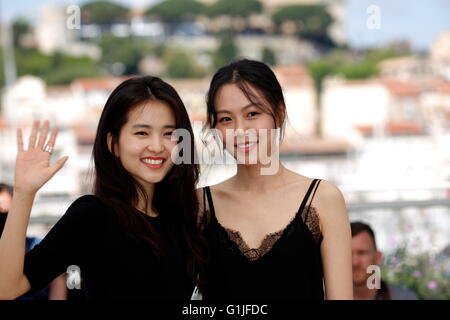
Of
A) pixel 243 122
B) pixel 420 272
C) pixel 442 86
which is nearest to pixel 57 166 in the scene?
pixel 243 122

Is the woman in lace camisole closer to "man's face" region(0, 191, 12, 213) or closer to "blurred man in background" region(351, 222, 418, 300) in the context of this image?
"blurred man in background" region(351, 222, 418, 300)

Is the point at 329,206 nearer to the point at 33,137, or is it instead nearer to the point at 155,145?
the point at 155,145

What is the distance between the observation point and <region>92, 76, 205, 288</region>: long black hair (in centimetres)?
101

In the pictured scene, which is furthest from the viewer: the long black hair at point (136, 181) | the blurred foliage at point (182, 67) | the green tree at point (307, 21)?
the green tree at point (307, 21)

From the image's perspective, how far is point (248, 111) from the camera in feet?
3.46

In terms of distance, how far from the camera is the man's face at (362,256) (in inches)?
62.6

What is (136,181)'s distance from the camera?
106 centimetres

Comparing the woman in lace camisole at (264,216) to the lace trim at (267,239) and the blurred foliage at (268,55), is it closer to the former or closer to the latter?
the lace trim at (267,239)

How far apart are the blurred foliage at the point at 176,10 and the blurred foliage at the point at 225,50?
289 cm

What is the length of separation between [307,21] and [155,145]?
150 feet

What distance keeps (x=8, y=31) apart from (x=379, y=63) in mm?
22371

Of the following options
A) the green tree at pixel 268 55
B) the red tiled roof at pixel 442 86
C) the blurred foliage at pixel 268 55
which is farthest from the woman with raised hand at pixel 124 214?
the green tree at pixel 268 55
